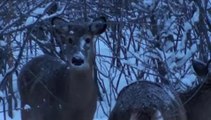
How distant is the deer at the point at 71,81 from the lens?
793cm

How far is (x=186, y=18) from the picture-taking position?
10.1 m

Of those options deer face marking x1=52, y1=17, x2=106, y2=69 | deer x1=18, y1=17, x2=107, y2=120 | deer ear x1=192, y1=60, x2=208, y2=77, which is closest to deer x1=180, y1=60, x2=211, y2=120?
deer ear x1=192, y1=60, x2=208, y2=77

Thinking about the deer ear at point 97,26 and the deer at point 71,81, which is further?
the deer ear at point 97,26

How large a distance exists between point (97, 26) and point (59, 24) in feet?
1.42

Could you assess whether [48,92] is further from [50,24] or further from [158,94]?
[158,94]

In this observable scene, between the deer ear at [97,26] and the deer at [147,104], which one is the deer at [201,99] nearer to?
the deer at [147,104]

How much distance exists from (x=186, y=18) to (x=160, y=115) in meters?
3.57

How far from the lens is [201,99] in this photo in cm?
816

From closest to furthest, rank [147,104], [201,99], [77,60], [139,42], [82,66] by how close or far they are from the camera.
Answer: [147,104], [77,60], [82,66], [201,99], [139,42]

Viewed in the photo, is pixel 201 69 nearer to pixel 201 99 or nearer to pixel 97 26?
pixel 201 99

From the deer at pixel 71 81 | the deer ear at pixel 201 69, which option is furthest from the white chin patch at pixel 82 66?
the deer ear at pixel 201 69

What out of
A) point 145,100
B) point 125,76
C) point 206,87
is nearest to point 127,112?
point 145,100

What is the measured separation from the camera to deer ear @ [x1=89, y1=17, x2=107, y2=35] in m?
8.10

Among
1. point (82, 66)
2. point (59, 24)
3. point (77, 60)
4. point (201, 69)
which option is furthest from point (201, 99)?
point (59, 24)
